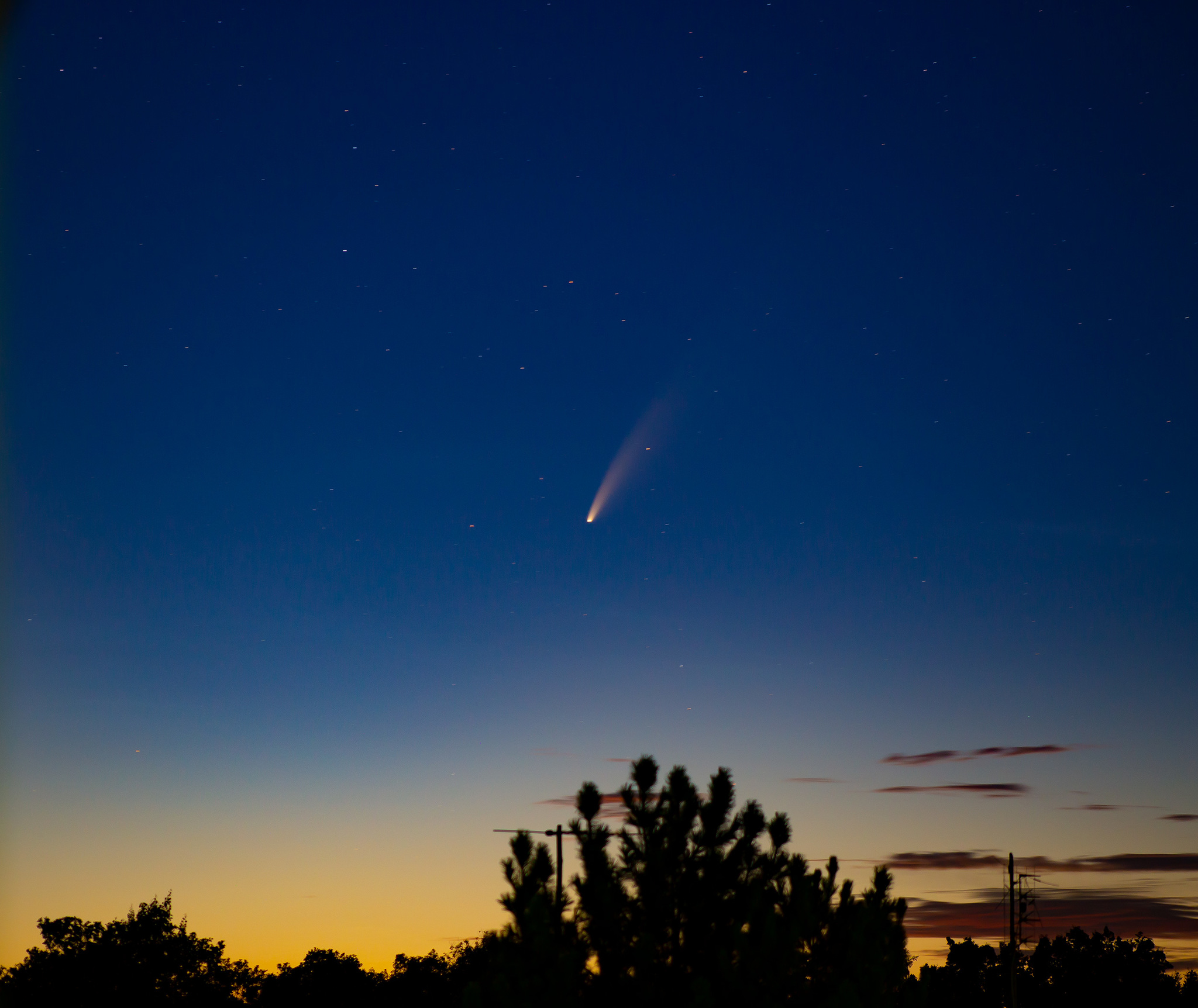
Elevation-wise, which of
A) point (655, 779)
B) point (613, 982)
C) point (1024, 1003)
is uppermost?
point (655, 779)

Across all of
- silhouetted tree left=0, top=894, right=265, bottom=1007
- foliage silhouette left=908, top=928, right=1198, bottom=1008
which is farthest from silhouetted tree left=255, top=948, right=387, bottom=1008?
foliage silhouette left=908, top=928, right=1198, bottom=1008

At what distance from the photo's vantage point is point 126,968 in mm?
63094

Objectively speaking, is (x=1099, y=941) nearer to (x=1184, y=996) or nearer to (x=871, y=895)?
(x=1184, y=996)

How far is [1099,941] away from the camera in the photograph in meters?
121

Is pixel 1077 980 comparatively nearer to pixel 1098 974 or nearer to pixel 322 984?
pixel 1098 974

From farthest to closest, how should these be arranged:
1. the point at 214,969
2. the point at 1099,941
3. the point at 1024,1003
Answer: the point at 1099,941
the point at 1024,1003
the point at 214,969

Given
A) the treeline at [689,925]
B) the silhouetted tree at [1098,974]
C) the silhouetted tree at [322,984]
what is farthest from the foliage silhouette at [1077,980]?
the treeline at [689,925]

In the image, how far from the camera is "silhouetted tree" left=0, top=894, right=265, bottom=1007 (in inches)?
2418

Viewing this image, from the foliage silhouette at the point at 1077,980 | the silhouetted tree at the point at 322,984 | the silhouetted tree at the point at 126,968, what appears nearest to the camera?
the silhouetted tree at the point at 126,968

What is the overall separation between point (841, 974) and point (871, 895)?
4.04 feet

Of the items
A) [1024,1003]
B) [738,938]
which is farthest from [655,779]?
[1024,1003]

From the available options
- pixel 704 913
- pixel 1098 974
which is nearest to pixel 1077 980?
pixel 1098 974

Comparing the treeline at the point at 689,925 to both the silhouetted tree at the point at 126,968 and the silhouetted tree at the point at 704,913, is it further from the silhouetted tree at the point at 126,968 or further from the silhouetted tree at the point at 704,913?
the silhouetted tree at the point at 126,968

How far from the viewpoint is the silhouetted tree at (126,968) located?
201ft
